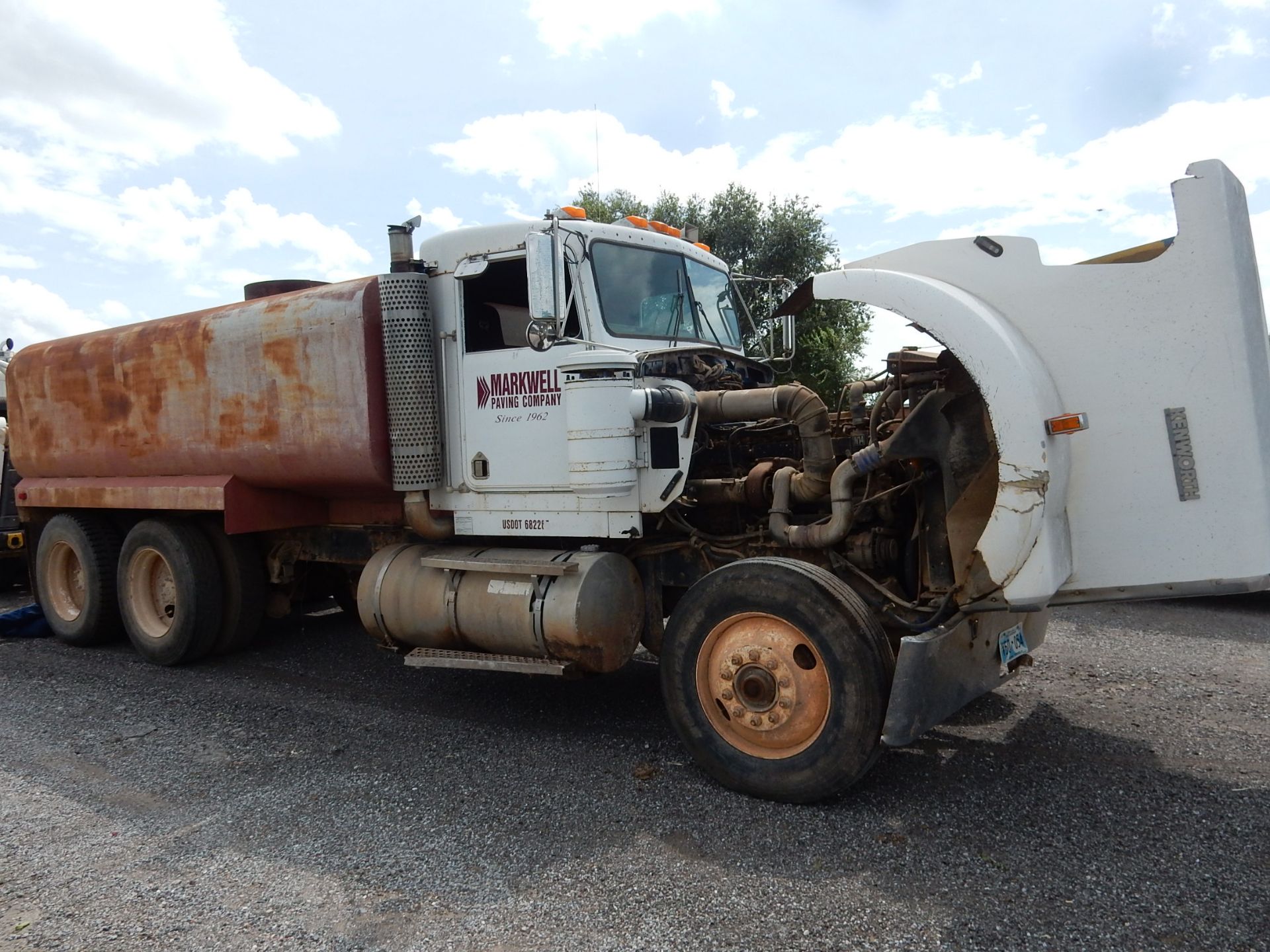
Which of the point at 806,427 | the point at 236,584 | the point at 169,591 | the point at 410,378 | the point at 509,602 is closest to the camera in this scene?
the point at 806,427

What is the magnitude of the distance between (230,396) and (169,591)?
6.83 ft

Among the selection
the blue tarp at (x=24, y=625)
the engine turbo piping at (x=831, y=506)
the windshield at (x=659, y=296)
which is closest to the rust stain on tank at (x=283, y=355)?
the windshield at (x=659, y=296)

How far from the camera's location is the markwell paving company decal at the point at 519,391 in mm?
4973

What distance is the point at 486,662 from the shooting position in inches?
199

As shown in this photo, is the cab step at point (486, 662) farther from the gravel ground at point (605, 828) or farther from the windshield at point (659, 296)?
the windshield at point (659, 296)

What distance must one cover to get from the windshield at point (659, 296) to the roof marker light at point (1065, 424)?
2353 mm

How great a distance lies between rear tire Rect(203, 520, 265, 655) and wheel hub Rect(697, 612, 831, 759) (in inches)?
173

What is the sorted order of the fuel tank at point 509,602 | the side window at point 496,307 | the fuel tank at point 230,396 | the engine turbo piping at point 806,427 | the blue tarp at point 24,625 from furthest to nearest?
the blue tarp at point 24,625, the fuel tank at point 230,396, the side window at point 496,307, the fuel tank at point 509,602, the engine turbo piping at point 806,427

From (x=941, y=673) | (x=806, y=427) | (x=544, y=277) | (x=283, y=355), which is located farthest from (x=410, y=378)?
(x=941, y=673)

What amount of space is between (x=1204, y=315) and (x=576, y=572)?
3.09m

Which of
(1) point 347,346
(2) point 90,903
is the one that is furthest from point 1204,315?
(2) point 90,903

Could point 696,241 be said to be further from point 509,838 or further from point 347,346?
point 509,838

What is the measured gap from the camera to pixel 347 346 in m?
5.48

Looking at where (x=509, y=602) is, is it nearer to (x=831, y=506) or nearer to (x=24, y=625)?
(x=831, y=506)
